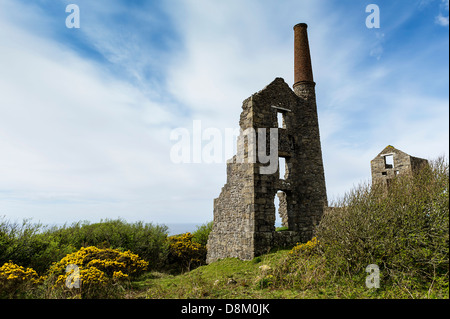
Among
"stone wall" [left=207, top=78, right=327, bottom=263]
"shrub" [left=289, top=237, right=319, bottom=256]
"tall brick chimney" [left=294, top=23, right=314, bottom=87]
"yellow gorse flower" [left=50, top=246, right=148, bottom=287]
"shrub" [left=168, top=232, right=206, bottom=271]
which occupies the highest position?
→ "tall brick chimney" [left=294, top=23, right=314, bottom=87]

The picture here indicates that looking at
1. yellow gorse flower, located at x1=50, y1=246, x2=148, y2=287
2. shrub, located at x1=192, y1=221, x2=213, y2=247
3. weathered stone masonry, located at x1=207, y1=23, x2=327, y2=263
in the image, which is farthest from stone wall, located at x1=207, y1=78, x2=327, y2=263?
yellow gorse flower, located at x1=50, y1=246, x2=148, y2=287

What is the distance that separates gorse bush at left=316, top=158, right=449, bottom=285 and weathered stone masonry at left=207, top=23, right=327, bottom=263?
428 cm

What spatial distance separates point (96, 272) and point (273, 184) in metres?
8.24

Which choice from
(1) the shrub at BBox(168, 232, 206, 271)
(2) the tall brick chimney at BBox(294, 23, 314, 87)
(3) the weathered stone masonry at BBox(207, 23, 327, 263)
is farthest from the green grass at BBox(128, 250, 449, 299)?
(2) the tall brick chimney at BBox(294, 23, 314, 87)

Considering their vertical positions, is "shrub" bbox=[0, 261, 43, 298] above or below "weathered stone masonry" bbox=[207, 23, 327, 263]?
below

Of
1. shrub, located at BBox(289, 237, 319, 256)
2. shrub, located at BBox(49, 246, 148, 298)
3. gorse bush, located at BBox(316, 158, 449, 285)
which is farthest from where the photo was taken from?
shrub, located at BBox(289, 237, 319, 256)

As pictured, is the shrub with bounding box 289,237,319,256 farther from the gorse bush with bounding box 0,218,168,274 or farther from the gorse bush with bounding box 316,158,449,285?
the gorse bush with bounding box 0,218,168,274

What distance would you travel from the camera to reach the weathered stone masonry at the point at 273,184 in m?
12.5

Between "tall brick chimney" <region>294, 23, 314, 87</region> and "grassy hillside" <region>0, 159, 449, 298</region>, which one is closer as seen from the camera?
"grassy hillside" <region>0, 159, 449, 298</region>

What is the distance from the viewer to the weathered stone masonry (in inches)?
494

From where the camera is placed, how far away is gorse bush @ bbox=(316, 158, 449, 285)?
6.12 m

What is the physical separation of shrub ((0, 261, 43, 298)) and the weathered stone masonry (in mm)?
7805

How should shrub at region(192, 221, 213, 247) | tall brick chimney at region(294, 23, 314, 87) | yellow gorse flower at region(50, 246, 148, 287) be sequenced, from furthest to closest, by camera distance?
shrub at region(192, 221, 213, 247), tall brick chimney at region(294, 23, 314, 87), yellow gorse flower at region(50, 246, 148, 287)
